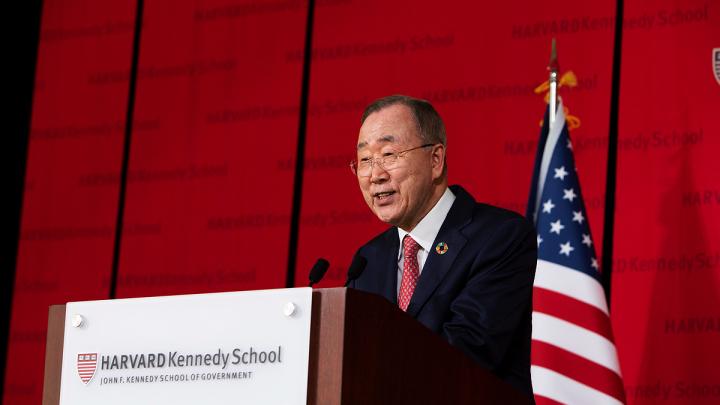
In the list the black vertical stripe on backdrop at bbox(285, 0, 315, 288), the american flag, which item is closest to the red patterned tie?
the american flag

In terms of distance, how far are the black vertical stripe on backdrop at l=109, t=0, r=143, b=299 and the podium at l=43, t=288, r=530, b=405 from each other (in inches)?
151

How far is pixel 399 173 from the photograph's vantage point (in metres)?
2.58

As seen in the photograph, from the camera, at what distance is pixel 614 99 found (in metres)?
4.54

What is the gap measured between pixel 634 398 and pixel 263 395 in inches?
112

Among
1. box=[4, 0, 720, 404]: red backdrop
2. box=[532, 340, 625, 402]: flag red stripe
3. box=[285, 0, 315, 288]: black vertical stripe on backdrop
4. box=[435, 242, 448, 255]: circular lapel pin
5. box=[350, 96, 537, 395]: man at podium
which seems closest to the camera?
box=[350, 96, 537, 395]: man at podium

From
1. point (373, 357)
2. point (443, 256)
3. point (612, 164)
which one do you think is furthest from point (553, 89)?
point (373, 357)

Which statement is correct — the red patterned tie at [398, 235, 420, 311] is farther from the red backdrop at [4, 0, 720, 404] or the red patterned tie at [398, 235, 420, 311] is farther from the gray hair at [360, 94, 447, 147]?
the red backdrop at [4, 0, 720, 404]

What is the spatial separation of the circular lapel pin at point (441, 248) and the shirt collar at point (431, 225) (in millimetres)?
107

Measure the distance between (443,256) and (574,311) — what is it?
5.31ft

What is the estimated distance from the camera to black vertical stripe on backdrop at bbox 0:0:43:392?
586 cm

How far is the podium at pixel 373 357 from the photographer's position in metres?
1.62

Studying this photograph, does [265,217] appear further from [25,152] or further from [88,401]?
[88,401]

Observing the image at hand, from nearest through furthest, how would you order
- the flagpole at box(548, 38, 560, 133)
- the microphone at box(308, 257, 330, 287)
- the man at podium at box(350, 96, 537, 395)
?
the microphone at box(308, 257, 330, 287)
the man at podium at box(350, 96, 537, 395)
the flagpole at box(548, 38, 560, 133)

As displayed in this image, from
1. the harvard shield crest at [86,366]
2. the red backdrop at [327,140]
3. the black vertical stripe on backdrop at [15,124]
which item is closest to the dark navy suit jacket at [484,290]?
the harvard shield crest at [86,366]
